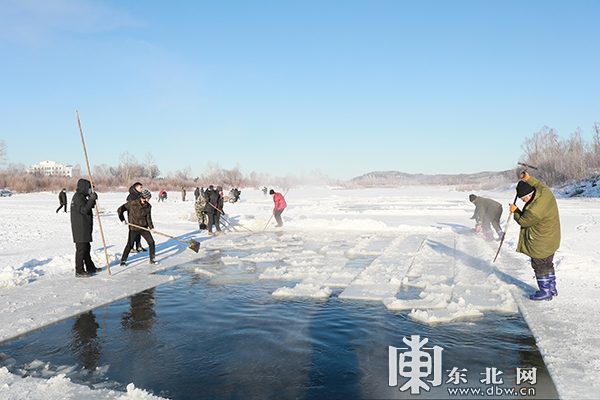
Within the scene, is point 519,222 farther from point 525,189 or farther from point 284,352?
point 284,352

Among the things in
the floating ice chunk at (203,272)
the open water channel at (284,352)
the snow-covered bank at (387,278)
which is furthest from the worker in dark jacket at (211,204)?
the open water channel at (284,352)

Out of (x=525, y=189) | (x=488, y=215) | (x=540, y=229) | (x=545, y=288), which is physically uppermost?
(x=525, y=189)

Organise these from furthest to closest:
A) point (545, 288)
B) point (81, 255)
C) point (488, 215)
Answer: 1. point (488, 215)
2. point (81, 255)
3. point (545, 288)

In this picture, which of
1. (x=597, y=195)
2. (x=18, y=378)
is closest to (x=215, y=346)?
(x=18, y=378)

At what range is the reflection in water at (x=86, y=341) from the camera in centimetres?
389

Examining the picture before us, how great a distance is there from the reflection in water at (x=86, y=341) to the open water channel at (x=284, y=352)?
0.01 m

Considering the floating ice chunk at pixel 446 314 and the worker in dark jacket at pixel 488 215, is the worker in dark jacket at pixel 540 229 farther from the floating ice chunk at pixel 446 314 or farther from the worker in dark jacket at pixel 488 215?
the worker in dark jacket at pixel 488 215

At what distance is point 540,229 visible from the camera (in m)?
5.50

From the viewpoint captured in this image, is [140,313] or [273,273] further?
[273,273]

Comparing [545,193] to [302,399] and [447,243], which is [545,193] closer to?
[302,399]

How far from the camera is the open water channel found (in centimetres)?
328

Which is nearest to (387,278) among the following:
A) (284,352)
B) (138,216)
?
(284,352)

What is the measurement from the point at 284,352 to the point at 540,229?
12.7 feet

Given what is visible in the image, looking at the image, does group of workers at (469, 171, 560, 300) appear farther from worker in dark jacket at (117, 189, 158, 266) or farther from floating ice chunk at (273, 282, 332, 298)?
worker in dark jacket at (117, 189, 158, 266)
